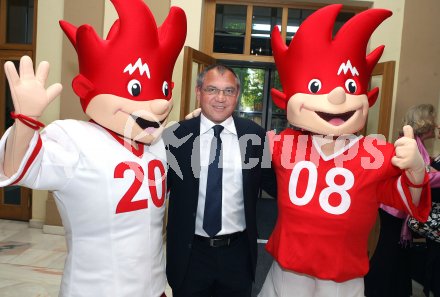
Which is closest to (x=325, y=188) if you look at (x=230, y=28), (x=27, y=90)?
(x=27, y=90)

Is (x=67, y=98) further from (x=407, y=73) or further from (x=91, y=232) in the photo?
(x=407, y=73)

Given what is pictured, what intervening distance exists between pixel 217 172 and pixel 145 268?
1.82 ft

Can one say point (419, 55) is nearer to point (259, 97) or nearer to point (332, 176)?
point (332, 176)

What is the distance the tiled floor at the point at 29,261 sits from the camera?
10.1ft

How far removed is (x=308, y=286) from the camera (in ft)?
6.20

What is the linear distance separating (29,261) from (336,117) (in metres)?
3.04

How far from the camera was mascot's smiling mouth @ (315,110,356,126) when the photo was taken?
1.85 meters

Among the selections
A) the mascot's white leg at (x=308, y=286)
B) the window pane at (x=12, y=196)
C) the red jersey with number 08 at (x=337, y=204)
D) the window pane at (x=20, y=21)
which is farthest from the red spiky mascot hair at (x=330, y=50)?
the window pane at (x=12, y=196)

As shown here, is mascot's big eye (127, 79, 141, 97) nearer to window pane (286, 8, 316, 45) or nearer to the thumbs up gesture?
the thumbs up gesture

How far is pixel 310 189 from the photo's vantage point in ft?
6.13

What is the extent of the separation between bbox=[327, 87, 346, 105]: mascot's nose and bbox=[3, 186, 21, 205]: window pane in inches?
166

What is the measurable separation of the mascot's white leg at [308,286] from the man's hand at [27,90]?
128 centimetres

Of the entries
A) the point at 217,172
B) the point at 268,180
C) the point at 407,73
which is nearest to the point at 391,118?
the point at 407,73

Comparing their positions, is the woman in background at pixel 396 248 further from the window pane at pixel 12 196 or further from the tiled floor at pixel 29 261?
the window pane at pixel 12 196
